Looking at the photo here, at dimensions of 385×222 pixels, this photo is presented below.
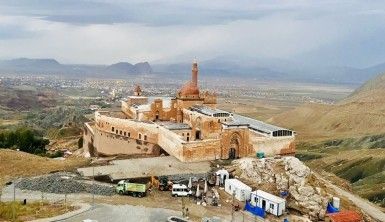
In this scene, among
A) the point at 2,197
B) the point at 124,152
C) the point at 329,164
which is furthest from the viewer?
the point at 329,164

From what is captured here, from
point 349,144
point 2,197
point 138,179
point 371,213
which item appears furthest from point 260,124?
point 349,144

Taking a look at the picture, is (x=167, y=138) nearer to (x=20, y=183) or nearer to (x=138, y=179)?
(x=138, y=179)

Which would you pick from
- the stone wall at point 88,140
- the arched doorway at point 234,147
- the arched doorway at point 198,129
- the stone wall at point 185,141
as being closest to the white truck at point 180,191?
the stone wall at point 185,141

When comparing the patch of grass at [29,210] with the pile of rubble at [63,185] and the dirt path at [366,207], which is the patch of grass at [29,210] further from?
the dirt path at [366,207]

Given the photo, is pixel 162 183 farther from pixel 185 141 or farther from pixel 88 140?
pixel 88 140

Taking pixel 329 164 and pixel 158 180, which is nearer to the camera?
pixel 158 180

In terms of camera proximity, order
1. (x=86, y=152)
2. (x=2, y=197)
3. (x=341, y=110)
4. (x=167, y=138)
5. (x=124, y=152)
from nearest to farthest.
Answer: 1. (x=2, y=197)
2. (x=167, y=138)
3. (x=124, y=152)
4. (x=86, y=152)
5. (x=341, y=110)

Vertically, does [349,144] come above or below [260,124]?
below
